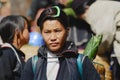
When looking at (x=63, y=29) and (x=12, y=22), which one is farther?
(x=12, y=22)

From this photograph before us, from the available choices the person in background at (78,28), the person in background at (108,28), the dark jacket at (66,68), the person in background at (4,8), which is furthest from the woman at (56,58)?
the person in background at (4,8)

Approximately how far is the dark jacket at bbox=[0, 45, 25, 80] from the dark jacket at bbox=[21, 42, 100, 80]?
1.84 ft

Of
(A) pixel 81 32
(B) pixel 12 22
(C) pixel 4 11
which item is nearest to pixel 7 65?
(B) pixel 12 22

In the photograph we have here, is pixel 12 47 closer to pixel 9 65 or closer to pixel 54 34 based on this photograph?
pixel 9 65

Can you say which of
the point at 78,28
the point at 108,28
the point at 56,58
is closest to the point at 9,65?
the point at 56,58

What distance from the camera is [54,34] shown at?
18.1ft

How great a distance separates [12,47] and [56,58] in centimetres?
87

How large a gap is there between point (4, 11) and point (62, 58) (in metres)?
4.41

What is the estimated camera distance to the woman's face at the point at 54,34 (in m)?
5.50

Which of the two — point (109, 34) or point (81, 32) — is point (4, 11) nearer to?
point (81, 32)

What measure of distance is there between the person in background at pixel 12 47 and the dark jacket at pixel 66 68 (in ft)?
1.88

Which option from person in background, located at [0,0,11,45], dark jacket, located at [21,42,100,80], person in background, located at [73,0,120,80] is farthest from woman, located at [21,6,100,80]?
person in background, located at [0,0,11,45]

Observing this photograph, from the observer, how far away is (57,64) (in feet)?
18.0

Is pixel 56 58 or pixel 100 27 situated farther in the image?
pixel 100 27
